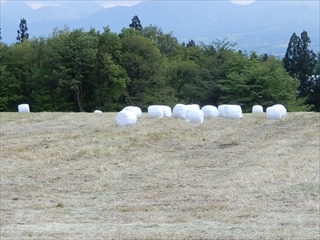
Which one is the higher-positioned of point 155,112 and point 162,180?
point 155,112

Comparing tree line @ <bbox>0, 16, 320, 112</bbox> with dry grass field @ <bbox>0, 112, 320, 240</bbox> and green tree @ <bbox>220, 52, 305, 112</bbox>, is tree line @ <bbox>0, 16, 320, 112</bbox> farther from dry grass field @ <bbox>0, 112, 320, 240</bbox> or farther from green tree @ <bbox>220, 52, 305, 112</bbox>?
dry grass field @ <bbox>0, 112, 320, 240</bbox>

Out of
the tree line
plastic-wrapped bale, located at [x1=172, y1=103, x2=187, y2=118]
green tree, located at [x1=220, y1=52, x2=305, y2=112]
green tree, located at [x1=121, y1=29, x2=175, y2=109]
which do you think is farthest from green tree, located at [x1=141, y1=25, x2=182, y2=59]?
plastic-wrapped bale, located at [x1=172, y1=103, x2=187, y2=118]

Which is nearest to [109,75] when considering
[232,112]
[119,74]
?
[119,74]

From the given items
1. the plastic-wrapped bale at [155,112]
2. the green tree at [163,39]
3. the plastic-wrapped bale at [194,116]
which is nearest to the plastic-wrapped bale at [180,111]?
the plastic-wrapped bale at [155,112]

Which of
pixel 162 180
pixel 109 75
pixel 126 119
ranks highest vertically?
pixel 109 75

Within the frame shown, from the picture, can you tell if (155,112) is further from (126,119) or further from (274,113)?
(274,113)

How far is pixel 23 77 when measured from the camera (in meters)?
53.3

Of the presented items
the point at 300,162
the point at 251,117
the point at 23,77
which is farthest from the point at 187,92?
the point at 300,162

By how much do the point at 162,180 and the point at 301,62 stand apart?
44.8 metres

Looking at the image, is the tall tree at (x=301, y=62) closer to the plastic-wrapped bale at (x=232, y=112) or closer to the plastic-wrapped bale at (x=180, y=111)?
the plastic-wrapped bale at (x=232, y=112)

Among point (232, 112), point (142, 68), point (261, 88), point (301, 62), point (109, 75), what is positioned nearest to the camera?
point (232, 112)

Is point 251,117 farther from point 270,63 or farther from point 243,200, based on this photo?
point 270,63

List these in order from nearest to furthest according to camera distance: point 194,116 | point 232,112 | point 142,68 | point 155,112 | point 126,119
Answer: point 126,119, point 194,116, point 232,112, point 155,112, point 142,68

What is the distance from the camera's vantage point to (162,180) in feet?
38.4
